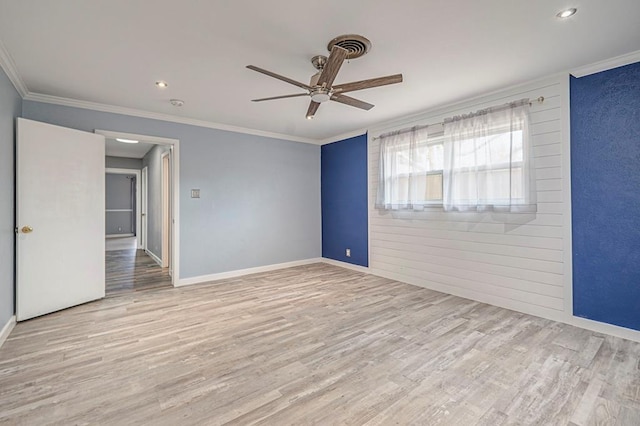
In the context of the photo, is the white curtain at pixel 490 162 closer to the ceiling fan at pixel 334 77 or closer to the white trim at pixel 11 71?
the ceiling fan at pixel 334 77

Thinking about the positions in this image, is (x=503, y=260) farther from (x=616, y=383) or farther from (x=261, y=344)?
(x=261, y=344)

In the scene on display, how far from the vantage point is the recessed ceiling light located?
6.56 ft

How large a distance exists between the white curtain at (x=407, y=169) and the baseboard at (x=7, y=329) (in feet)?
14.9

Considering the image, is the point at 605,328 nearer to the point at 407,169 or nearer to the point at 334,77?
the point at 407,169

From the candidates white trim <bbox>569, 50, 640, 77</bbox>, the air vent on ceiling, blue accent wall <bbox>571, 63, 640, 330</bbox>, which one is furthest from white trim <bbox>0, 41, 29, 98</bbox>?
blue accent wall <bbox>571, 63, 640, 330</bbox>

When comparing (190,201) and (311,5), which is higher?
(311,5)

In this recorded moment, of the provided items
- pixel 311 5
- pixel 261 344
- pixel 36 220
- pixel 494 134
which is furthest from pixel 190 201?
pixel 494 134

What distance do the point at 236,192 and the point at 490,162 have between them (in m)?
3.75

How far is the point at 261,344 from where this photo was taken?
259cm

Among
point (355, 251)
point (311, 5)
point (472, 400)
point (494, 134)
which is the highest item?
point (311, 5)

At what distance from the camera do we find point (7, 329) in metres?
2.78

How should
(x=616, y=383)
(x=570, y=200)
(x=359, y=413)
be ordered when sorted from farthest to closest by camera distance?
(x=570, y=200) < (x=616, y=383) < (x=359, y=413)

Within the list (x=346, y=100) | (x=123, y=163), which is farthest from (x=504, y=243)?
(x=123, y=163)

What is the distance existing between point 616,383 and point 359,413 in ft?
5.89
